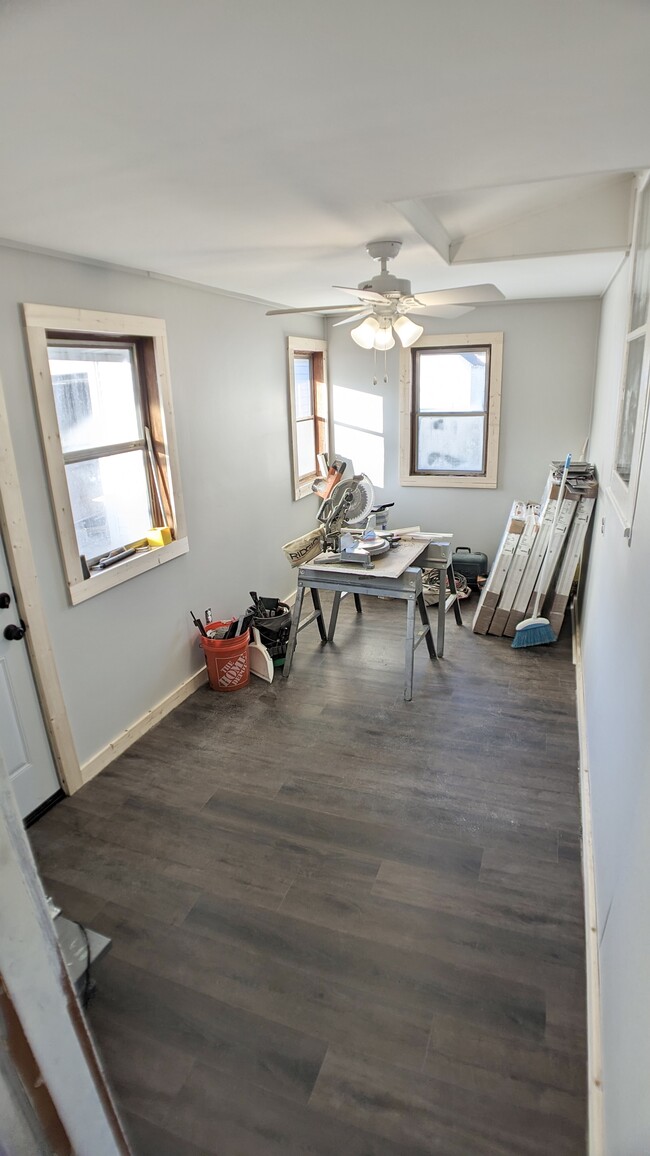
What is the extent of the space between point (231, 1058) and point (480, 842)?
1287 millimetres

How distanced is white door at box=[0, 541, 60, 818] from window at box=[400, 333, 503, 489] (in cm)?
413

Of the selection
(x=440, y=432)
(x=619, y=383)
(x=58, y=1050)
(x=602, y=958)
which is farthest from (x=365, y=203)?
(x=440, y=432)

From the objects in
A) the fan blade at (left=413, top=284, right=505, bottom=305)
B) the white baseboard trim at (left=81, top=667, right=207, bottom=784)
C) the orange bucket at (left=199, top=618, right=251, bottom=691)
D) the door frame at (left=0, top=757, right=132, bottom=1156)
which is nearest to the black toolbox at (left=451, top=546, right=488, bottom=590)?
the orange bucket at (left=199, top=618, right=251, bottom=691)

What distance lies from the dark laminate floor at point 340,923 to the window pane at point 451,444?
2.75 m

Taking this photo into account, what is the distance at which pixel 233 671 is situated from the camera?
407cm

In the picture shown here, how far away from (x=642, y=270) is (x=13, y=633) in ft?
10.3

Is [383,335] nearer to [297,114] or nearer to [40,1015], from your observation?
[297,114]

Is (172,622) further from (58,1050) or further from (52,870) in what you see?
(58,1050)

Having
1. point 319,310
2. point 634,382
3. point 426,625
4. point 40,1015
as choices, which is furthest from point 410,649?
Answer: point 40,1015

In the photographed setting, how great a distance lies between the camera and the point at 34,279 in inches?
108

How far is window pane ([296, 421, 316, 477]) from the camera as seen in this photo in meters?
5.89

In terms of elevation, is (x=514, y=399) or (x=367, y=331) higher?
(x=367, y=331)

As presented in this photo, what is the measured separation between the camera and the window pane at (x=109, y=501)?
321cm

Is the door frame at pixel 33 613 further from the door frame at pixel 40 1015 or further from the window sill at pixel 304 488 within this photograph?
the window sill at pixel 304 488
